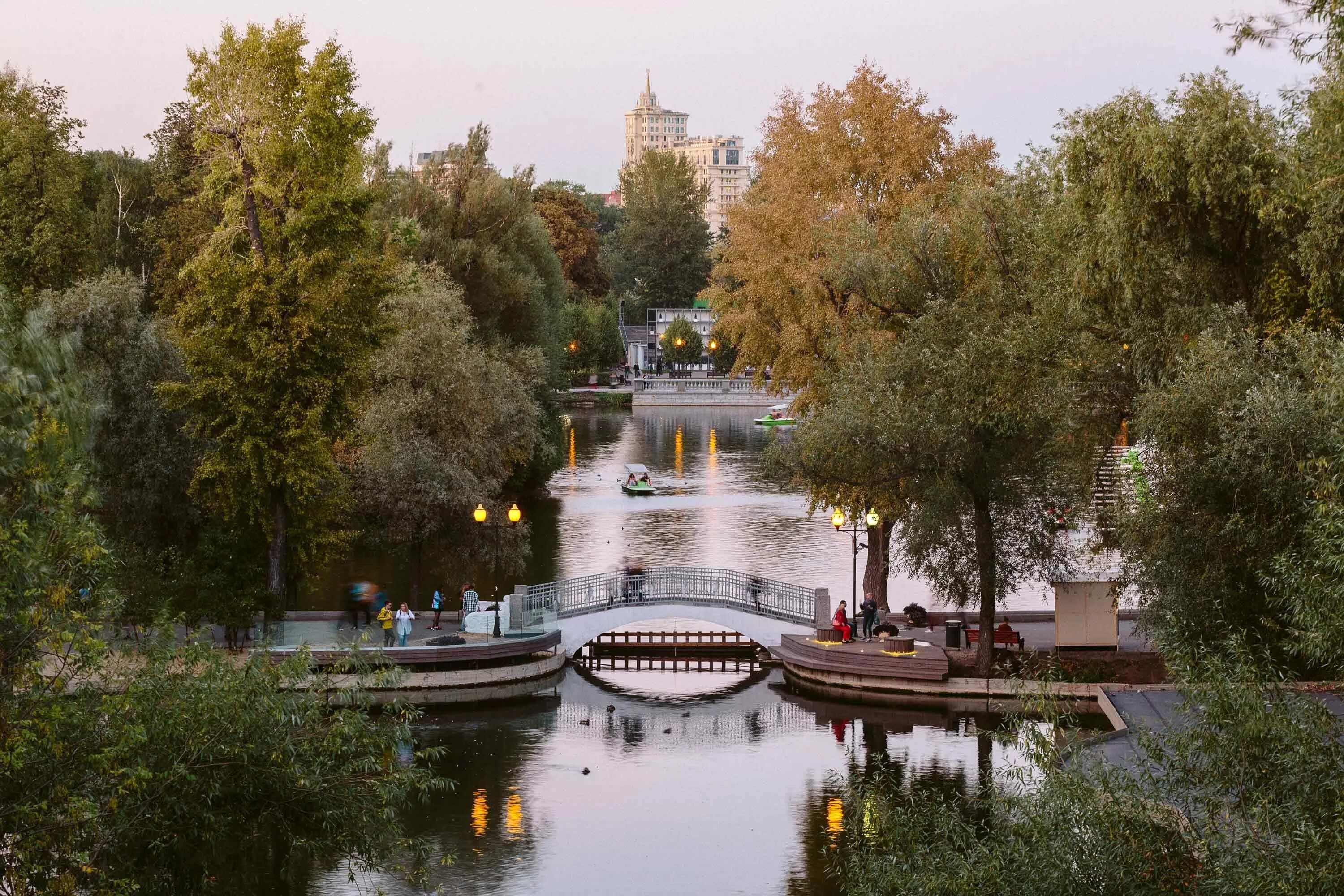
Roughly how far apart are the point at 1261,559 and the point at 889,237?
16.8 metres

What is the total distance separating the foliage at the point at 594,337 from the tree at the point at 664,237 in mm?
16265

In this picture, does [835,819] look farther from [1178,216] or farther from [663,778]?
[1178,216]

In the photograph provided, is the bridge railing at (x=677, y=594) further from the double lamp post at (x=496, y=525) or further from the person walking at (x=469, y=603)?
the person walking at (x=469, y=603)

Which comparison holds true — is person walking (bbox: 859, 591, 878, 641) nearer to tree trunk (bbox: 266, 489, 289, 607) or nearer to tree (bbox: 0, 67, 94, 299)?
tree trunk (bbox: 266, 489, 289, 607)

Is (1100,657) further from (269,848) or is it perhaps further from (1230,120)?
(269,848)

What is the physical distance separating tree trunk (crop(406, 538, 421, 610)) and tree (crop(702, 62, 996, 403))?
1086cm

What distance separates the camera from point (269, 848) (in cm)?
2319

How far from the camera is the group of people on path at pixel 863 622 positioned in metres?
35.4

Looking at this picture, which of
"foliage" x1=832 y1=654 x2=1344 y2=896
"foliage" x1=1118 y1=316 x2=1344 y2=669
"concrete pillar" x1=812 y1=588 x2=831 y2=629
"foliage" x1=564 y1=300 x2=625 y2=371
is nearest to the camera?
"foliage" x1=832 y1=654 x2=1344 y2=896

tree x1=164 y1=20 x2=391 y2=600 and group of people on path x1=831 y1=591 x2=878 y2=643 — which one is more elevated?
tree x1=164 y1=20 x2=391 y2=600

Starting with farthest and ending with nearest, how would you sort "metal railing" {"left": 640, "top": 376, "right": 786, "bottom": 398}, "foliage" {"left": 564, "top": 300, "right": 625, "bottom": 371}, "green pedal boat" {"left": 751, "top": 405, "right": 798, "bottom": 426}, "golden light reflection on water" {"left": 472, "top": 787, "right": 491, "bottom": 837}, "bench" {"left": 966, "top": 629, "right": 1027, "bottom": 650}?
"metal railing" {"left": 640, "top": 376, "right": 786, "bottom": 398} < "foliage" {"left": 564, "top": 300, "right": 625, "bottom": 371} < "green pedal boat" {"left": 751, "top": 405, "right": 798, "bottom": 426} < "bench" {"left": 966, "top": 629, "right": 1027, "bottom": 650} < "golden light reflection on water" {"left": 472, "top": 787, "right": 491, "bottom": 837}

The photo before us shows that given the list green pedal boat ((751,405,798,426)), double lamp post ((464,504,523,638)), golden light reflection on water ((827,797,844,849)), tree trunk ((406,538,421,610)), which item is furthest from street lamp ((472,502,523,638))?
green pedal boat ((751,405,798,426))

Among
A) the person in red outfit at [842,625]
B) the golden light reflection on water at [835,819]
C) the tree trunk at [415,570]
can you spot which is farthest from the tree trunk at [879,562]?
the golden light reflection on water at [835,819]

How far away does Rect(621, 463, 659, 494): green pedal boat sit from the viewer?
67.5 m
